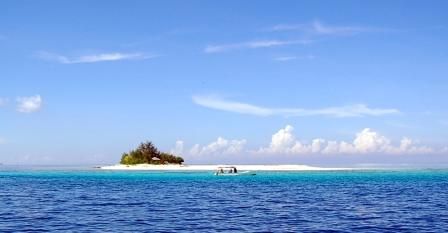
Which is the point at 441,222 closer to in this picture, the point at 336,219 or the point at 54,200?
the point at 336,219

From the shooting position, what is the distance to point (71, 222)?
37.3m

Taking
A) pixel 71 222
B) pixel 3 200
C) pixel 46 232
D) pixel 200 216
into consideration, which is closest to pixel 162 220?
pixel 200 216

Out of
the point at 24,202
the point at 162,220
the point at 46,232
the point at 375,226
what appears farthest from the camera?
the point at 24,202

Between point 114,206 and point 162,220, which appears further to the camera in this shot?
point 114,206

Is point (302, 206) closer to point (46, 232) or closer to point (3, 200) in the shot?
point (46, 232)

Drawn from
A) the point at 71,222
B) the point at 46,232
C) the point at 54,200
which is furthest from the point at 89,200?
the point at 46,232

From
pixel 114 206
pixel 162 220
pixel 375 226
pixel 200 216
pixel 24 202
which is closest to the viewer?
pixel 375 226

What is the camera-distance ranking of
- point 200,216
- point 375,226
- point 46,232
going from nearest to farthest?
point 46,232 < point 375,226 < point 200,216

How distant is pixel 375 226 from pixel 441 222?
5728mm

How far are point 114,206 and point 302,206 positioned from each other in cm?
1726

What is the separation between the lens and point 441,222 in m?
38.1

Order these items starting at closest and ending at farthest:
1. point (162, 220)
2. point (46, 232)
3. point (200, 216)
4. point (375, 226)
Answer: point (46, 232) → point (375, 226) → point (162, 220) → point (200, 216)

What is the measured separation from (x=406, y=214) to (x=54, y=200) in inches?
1366

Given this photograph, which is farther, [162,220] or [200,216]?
[200,216]
